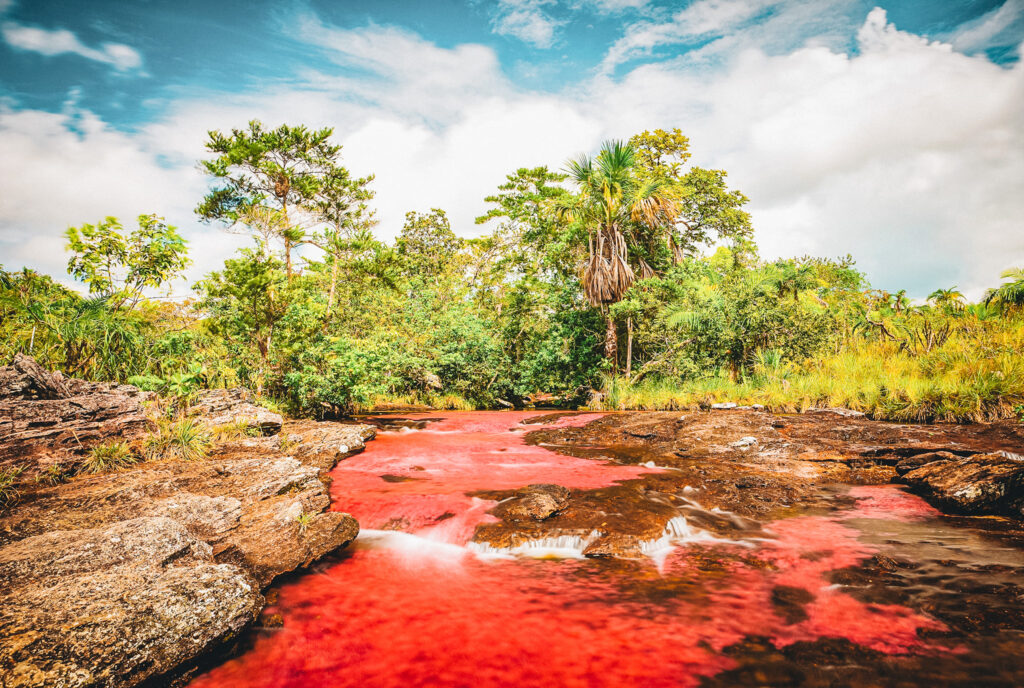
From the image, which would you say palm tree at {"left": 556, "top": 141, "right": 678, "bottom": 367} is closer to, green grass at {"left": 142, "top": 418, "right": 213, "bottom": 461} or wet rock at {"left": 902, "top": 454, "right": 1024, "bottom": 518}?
wet rock at {"left": 902, "top": 454, "right": 1024, "bottom": 518}

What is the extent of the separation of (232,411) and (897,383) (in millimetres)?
13213

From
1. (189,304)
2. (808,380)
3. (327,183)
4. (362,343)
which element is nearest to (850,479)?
(808,380)

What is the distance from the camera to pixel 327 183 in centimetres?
2097

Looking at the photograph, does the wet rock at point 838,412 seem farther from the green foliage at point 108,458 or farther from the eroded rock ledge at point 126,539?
the green foliage at point 108,458

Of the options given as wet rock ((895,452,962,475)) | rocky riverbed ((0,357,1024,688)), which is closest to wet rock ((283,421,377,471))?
rocky riverbed ((0,357,1024,688))

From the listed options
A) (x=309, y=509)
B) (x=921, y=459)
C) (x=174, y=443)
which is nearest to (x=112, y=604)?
(x=309, y=509)

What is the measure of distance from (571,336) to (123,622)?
664 inches

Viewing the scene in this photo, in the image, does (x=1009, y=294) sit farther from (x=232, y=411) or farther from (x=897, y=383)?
(x=232, y=411)

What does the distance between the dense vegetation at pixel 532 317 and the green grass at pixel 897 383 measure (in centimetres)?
4

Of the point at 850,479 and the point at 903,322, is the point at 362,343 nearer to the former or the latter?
the point at 850,479

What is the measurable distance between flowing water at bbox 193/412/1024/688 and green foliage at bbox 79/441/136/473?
299cm

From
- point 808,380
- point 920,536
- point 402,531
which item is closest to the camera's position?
point 920,536

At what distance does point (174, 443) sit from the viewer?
6262 mm

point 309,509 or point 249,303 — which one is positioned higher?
point 249,303
